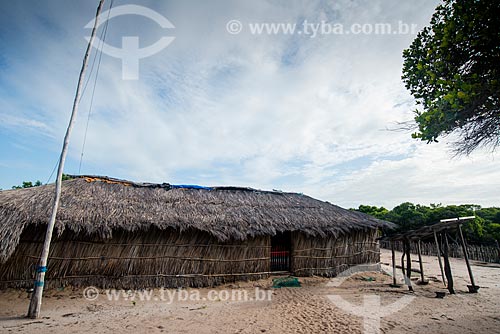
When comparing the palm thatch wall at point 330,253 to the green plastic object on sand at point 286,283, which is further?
the palm thatch wall at point 330,253

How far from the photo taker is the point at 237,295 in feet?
24.5

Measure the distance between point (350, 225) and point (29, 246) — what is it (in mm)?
10457

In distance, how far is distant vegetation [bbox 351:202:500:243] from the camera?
16.1m

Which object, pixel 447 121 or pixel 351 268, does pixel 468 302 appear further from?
pixel 447 121

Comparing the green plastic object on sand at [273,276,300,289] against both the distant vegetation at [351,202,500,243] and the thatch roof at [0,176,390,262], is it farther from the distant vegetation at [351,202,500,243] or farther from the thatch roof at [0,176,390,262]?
the distant vegetation at [351,202,500,243]

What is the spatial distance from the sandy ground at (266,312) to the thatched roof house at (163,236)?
24.3 inches

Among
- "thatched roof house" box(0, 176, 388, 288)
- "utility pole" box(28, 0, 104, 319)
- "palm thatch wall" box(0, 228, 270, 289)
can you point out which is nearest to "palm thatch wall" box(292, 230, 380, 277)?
"thatched roof house" box(0, 176, 388, 288)

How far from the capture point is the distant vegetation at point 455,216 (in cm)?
1606

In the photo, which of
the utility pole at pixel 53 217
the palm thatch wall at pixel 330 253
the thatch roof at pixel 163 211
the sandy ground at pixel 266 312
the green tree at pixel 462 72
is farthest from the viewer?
the palm thatch wall at pixel 330 253

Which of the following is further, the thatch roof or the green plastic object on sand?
the green plastic object on sand

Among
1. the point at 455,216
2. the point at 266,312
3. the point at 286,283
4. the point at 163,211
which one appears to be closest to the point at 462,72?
the point at 266,312

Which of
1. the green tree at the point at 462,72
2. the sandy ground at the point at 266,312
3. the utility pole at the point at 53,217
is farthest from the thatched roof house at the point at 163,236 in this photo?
the green tree at the point at 462,72

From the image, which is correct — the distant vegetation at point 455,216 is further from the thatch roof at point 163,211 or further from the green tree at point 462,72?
the green tree at point 462,72

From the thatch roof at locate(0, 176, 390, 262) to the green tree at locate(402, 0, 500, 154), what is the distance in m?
5.95
